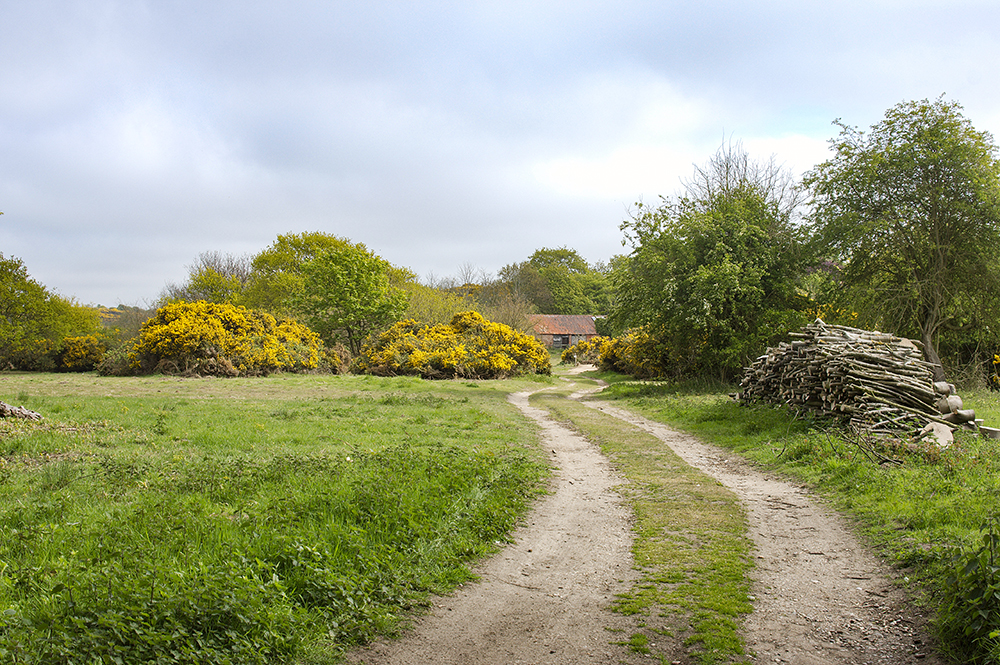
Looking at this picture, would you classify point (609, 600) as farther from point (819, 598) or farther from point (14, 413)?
point (14, 413)

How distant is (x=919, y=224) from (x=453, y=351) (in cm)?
2044

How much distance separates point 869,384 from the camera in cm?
1073

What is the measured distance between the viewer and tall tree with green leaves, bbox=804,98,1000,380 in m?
19.6

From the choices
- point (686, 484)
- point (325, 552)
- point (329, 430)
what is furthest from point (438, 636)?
point (329, 430)

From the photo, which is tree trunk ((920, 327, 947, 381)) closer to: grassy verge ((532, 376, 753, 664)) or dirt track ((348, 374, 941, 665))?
grassy verge ((532, 376, 753, 664))

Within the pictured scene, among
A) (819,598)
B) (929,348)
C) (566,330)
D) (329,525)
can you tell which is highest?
(566,330)

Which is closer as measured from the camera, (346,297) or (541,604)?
(541,604)

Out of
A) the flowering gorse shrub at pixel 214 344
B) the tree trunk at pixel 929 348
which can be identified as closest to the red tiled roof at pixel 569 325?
the flowering gorse shrub at pixel 214 344

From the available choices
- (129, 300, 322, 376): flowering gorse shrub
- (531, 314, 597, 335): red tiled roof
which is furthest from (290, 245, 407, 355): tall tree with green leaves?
(531, 314, 597, 335): red tiled roof

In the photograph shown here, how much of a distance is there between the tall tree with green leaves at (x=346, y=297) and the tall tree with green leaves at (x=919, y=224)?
23.0m

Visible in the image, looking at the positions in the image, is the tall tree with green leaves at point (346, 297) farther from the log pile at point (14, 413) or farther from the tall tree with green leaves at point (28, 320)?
the log pile at point (14, 413)

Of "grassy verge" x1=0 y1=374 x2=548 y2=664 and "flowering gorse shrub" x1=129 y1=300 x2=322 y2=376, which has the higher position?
"flowering gorse shrub" x1=129 y1=300 x2=322 y2=376

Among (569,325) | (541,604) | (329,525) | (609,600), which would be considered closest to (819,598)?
(609,600)

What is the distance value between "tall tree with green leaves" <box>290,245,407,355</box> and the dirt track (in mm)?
27851
